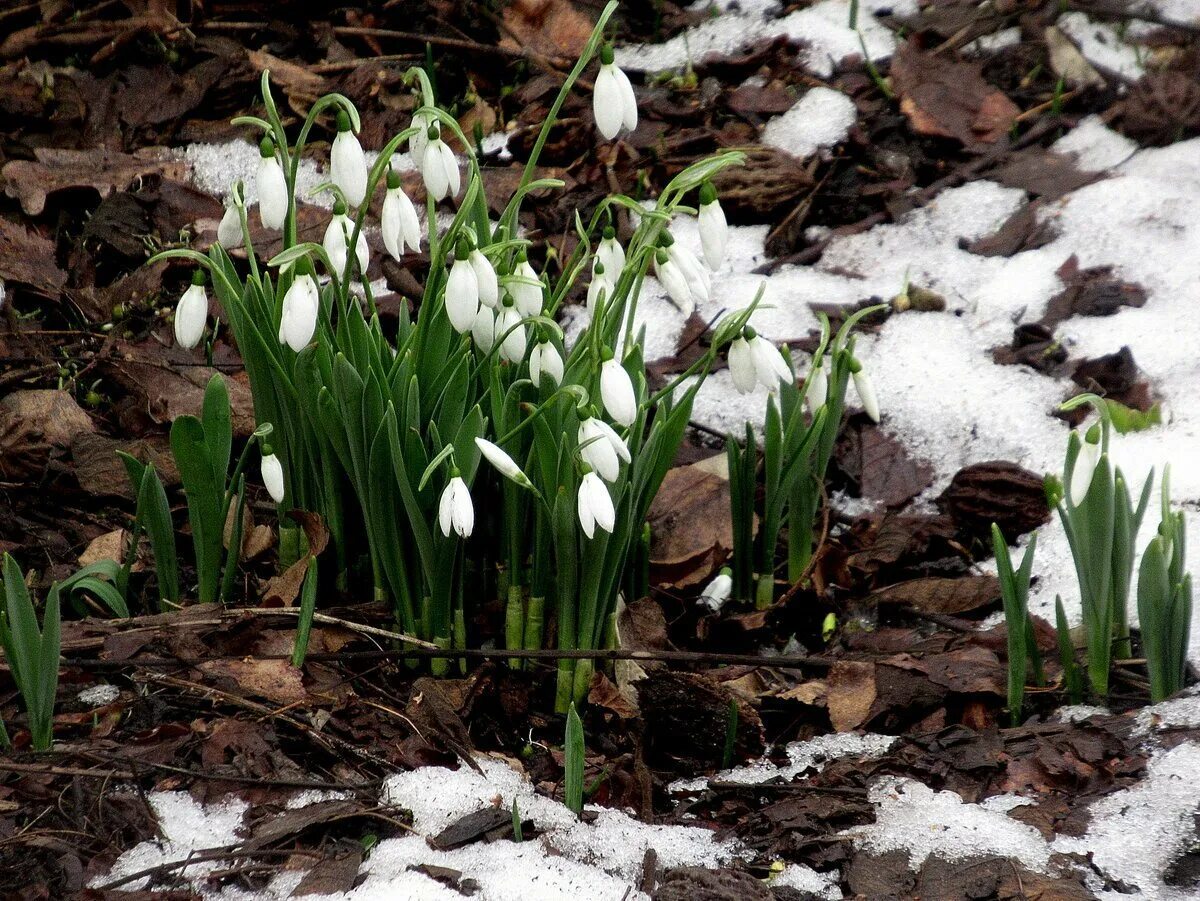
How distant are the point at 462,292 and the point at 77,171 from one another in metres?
1.94

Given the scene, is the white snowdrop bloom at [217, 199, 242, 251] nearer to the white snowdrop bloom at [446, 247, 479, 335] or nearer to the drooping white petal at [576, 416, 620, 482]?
the white snowdrop bloom at [446, 247, 479, 335]

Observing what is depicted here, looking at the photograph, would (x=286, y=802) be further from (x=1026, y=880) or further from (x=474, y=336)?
(x=1026, y=880)

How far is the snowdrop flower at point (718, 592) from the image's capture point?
7.80 ft

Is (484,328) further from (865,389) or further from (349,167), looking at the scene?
(865,389)

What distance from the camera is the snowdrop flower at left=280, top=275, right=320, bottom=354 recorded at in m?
1.75

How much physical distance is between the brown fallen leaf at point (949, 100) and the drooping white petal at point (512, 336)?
2.09m

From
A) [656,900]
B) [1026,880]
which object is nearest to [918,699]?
[1026,880]

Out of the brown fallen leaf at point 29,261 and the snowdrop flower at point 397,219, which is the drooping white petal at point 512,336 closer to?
the snowdrop flower at point 397,219

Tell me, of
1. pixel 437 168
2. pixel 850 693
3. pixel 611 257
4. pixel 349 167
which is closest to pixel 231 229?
pixel 349 167

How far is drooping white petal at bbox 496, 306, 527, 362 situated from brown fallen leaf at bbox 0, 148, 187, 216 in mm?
1698

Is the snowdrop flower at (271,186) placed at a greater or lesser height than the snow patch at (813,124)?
lesser

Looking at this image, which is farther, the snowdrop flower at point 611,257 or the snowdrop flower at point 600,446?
the snowdrop flower at point 611,257

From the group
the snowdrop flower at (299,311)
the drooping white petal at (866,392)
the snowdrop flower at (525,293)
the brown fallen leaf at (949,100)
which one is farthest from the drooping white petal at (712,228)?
the brown fallen leaf at (949,100)

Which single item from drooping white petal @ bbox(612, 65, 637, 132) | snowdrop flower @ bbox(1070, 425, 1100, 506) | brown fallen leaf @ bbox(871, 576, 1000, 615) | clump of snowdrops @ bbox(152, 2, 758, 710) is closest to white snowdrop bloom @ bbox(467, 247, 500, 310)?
clump of snowdrops @ bbox(152, 2, 758, 710)
